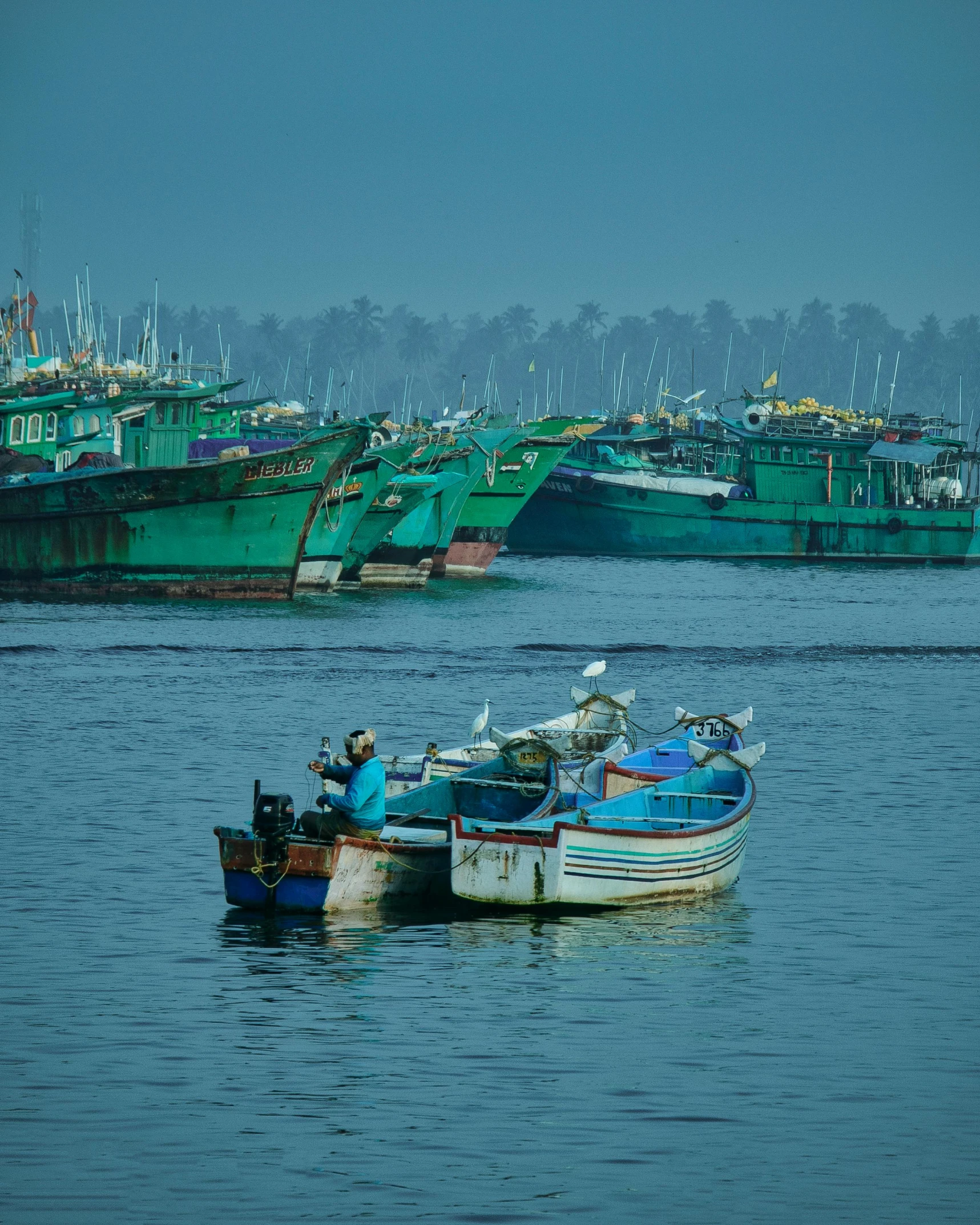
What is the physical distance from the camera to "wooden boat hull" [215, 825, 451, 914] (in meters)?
14.7

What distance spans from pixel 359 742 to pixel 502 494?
48671 millimetres

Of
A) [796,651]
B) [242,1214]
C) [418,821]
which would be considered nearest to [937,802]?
[418,821]

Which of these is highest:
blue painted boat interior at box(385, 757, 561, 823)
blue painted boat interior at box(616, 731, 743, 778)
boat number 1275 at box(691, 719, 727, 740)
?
boat number 1275 at box(691, 719, 727, 740)

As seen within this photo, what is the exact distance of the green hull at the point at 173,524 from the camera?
1785 inches

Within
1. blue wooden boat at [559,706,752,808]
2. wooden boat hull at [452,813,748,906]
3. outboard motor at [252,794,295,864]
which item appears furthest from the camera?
blue wooden boat at [559,706,752,808]

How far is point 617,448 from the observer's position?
81.9 m

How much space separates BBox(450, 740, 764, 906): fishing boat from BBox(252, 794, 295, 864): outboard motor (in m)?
1.42

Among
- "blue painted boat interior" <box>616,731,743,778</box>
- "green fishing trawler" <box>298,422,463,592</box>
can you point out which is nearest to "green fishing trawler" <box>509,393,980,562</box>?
"green fishing trawler" <box>298,422,463,592</box>

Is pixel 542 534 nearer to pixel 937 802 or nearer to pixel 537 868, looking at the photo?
pixel 937 802

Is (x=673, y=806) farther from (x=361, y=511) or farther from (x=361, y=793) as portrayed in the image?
(x=361, y=511)

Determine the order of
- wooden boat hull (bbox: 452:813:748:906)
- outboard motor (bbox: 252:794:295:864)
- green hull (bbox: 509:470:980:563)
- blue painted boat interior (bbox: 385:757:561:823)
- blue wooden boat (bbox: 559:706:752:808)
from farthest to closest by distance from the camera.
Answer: green hull (bbox: 509:470:980:563) < blue wooden boat (bbox: 559:706:752:808) < blue painted boat interior (bbox: 385:757:561:823) < wooden boat hull (bbox: 452:813:748:906) < outboard motor (bbox: 252:794:295:864)

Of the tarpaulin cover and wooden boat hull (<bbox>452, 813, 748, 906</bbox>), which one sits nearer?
wooden boat hull (<bbox>452, 813, 748, 906</bbox>)

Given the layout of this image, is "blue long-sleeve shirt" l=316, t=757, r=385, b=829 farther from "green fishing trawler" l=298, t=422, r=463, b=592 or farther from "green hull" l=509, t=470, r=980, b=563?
"green hull" l=509, t=470, r=980, b=563

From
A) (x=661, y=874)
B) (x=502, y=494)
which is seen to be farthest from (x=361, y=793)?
A: (x=502, y=494)
